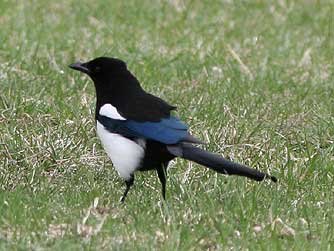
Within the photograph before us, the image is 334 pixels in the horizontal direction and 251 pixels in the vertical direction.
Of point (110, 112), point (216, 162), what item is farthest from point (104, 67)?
point (216, 162)

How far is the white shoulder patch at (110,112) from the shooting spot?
5.47 metres

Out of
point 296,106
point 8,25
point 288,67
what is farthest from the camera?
point 8,25

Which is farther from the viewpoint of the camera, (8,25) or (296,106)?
(8,25)

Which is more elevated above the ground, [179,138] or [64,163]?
[179,138]

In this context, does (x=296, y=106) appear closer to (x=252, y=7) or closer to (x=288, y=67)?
(x=288, y=67)

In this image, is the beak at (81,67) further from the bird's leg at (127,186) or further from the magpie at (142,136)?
the bird's leg at (127,186)

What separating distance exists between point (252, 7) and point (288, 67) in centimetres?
199

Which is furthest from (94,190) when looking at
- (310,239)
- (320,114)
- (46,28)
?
(46,28)

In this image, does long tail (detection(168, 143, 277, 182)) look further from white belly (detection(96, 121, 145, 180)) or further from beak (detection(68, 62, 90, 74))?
beak (detection(68, 62, 90, 74))

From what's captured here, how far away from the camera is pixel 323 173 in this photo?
6.02 meters

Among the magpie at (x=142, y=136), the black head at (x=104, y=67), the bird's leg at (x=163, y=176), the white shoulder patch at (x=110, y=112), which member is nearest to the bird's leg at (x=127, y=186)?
the magpie at (x=142, y=136)

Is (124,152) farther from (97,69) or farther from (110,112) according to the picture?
(97,69)

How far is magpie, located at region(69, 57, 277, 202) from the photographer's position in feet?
17.4

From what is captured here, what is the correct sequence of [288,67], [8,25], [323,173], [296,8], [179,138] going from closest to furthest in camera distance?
1. [179,138]
2. [323,173]
3. [288,67]
4. [8,25]
5. [296,8]
